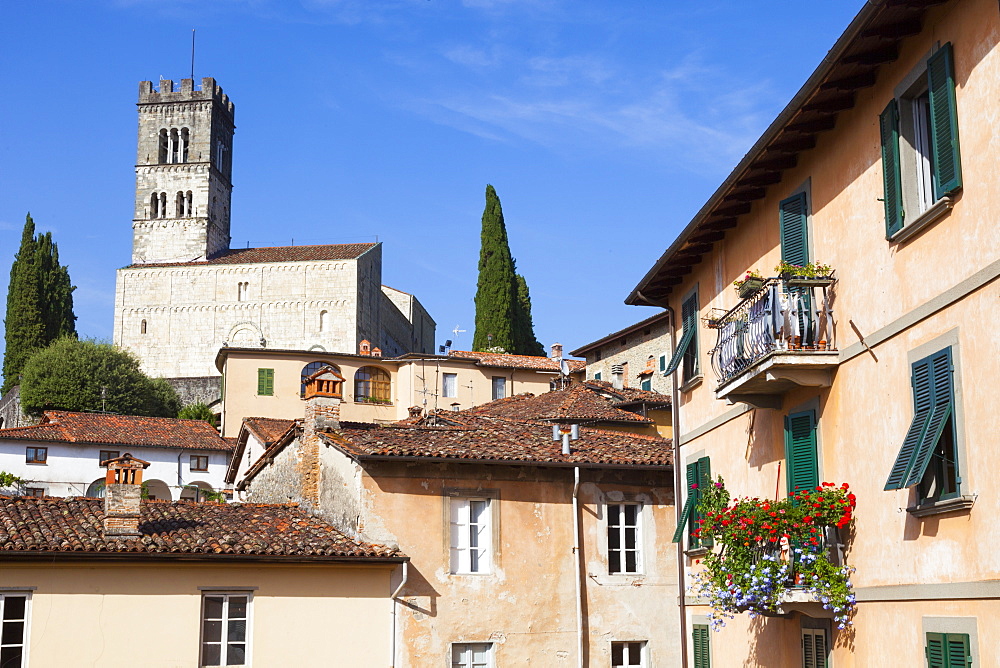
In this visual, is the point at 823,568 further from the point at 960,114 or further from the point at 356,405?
the point at 356,405

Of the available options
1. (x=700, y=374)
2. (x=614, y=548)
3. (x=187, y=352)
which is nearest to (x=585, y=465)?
(x=614, y=548)

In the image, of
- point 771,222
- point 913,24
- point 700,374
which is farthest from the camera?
point 700,374

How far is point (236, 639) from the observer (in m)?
19.0

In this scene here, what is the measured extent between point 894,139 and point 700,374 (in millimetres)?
6839

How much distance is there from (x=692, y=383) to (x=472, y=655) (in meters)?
6.33

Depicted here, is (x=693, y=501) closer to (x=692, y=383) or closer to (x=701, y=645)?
(x=692, y=383)

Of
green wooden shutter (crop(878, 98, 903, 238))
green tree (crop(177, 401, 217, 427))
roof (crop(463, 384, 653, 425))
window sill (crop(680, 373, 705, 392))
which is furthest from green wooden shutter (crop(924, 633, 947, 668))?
green tree (crop(177, 401, 217, 427))

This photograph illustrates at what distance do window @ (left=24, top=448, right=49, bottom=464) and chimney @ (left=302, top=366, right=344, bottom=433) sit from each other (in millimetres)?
32885

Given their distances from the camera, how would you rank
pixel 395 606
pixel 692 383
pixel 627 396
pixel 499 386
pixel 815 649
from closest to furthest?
pixel 815 649 < pixel 692 383 < pixel 395 606 < pixel 627 396 < pixel 499 386

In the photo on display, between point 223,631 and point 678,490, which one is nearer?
point 223,631

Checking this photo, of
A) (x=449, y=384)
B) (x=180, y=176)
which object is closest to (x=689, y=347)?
(x=449, y=384)

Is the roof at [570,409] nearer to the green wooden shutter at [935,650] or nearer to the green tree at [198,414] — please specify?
the green wooden shutter at [935,650]

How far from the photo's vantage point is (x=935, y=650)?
34.1ft

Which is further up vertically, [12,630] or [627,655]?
[12,630]
